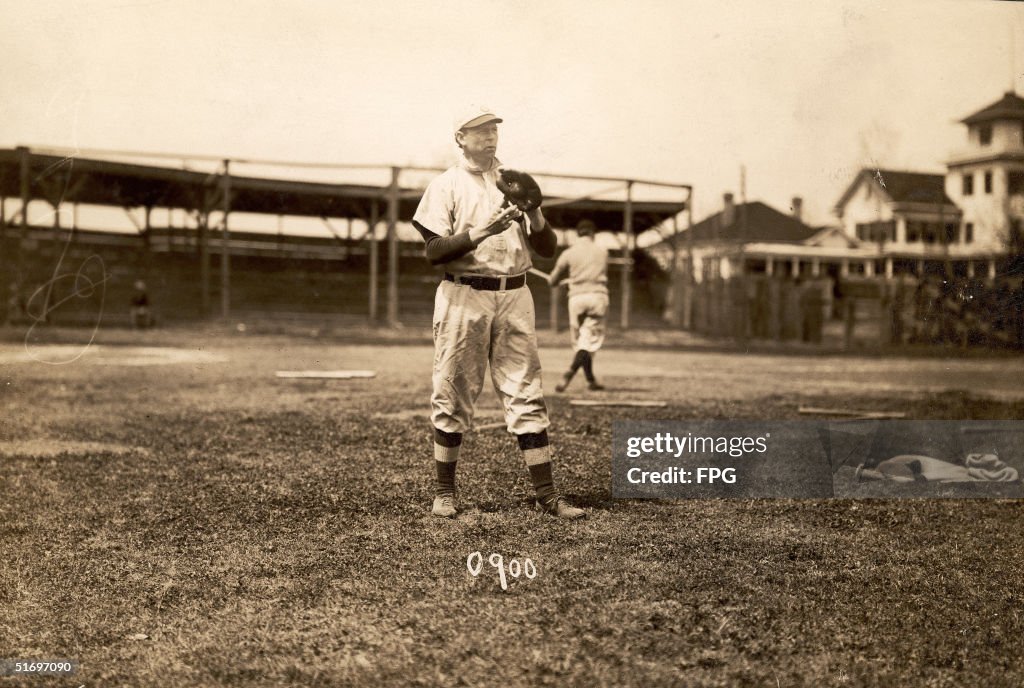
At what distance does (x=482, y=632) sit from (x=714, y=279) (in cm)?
585

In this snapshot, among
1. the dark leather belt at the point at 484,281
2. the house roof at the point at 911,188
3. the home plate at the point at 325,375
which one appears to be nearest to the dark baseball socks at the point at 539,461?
the dark leather belt at the point at 484,281

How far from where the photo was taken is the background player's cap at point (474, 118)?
3.35 metres

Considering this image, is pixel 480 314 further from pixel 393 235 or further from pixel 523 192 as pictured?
pixel 393 235

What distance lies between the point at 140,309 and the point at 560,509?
20.1 feet

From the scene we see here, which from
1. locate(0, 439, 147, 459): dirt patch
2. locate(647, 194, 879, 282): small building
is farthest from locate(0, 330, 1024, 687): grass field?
locate(647, 194, 879, 282): small building

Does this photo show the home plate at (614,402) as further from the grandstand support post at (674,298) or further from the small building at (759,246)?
the grandstand support post at (674,298)

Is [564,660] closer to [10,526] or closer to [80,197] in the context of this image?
[10,526]

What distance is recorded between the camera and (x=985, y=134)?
16.6ft

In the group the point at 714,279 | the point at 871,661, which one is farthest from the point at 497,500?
the point at 714,279

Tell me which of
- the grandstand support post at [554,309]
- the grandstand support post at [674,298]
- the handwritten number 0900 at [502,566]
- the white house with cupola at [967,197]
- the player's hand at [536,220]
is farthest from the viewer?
the grandstand support post at [674,298]

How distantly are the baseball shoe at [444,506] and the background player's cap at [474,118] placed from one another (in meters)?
1.48

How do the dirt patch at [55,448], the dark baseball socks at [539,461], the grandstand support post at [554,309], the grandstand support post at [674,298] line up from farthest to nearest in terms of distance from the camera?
the grandstand support post at [674,298]
the grandstand support post at [554,309]
the dirt patch at [55,448]
the dark baseball socks at [539,461]

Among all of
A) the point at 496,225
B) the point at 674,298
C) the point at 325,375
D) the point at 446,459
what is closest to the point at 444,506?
the point at 446,459

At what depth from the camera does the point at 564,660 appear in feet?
8.07
